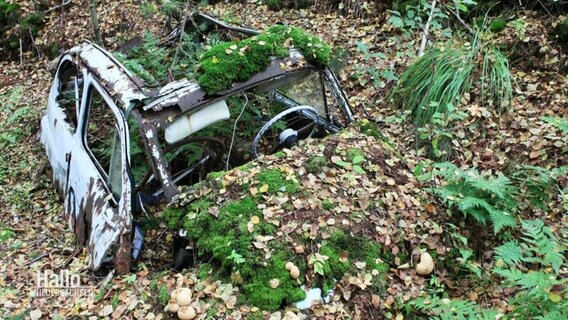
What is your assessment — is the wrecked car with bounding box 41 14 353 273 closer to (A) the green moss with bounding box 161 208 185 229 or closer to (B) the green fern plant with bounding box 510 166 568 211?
(A) the green moss with bounding box 161 208 185 229

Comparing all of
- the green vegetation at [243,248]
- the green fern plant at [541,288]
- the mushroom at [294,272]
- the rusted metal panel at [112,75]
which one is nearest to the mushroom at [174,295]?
the green vegetation at [243,248]

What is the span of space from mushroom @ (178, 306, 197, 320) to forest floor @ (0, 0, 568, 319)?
2.9 inches

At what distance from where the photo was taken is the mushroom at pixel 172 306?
315cm

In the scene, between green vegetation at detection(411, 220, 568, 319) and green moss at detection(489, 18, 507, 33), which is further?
green moss at detection(489, 18, 507, 33)

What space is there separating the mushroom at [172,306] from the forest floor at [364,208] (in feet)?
0.30

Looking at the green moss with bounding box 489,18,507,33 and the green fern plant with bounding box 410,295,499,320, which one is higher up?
the green moss with bounding box 489,18,507,33

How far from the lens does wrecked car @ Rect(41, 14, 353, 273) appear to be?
3646 mm

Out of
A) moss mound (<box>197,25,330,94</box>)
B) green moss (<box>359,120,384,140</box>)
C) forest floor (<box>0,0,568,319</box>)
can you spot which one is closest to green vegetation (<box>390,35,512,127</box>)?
forest floor (<box>0,0,568,319</box>)

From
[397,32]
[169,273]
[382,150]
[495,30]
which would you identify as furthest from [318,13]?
[169,273]

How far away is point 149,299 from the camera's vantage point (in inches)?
131

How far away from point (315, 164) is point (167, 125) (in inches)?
44.7

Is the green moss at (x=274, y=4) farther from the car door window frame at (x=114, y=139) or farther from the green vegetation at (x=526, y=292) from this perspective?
the green vegetation at (x=526, y=292)

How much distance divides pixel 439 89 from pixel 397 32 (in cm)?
196

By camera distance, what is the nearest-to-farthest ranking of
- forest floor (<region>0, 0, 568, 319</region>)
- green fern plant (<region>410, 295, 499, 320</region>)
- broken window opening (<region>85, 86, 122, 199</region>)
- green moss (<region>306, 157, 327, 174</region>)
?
green fern plant (<region>410, 295, 499, 320</region>) → forest floor (<region>0, 0, 568, 319</region>) → green moss (<region>306, 157, 327, 174</region>) → broken window opening (<region>85, 86, 122, 199</region>)
